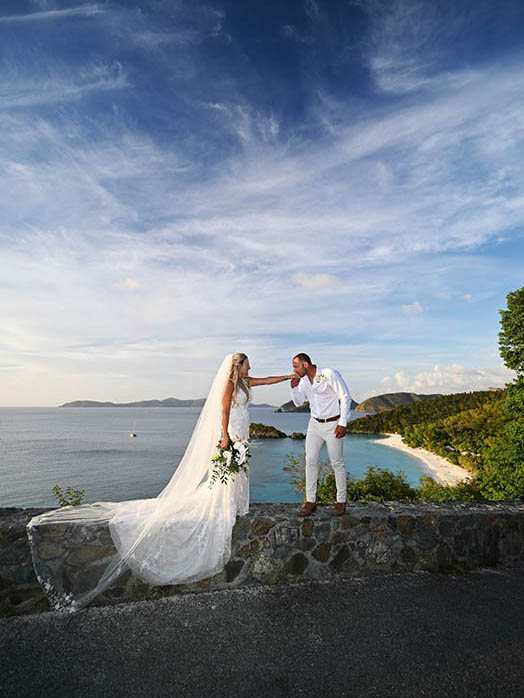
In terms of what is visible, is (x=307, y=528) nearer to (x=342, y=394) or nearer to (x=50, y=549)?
(x=342, y=394)

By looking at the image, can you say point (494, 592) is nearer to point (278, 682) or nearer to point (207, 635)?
point (278, 682)

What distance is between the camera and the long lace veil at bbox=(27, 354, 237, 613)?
411cm

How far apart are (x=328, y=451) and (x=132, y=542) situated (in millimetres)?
2476

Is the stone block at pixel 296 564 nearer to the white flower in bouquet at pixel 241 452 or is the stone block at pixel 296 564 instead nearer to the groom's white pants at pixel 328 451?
the groom's white pants at pixel 328 451

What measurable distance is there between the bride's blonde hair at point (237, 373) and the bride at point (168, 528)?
12 mm

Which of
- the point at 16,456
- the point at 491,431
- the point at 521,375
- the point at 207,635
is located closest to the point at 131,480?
the point at 16,456

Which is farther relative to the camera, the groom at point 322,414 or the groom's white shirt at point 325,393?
the groom's white shirt at point 325,393

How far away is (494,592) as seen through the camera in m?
4.53

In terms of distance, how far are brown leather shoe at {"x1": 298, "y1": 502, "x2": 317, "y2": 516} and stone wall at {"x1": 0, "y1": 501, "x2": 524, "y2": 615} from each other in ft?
0.24

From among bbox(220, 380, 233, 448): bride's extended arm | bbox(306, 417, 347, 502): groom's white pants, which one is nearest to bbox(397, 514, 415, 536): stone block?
bbox(306, 417, 347, 502): groom's white pants

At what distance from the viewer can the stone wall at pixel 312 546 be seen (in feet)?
13.5

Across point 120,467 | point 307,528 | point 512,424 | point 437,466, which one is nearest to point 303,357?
point 307,528

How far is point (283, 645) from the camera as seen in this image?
350 cm

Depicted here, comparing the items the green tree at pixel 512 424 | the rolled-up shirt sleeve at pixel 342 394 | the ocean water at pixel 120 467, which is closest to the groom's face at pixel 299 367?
the rolled-up shirt sleeve at pixel 342 394
